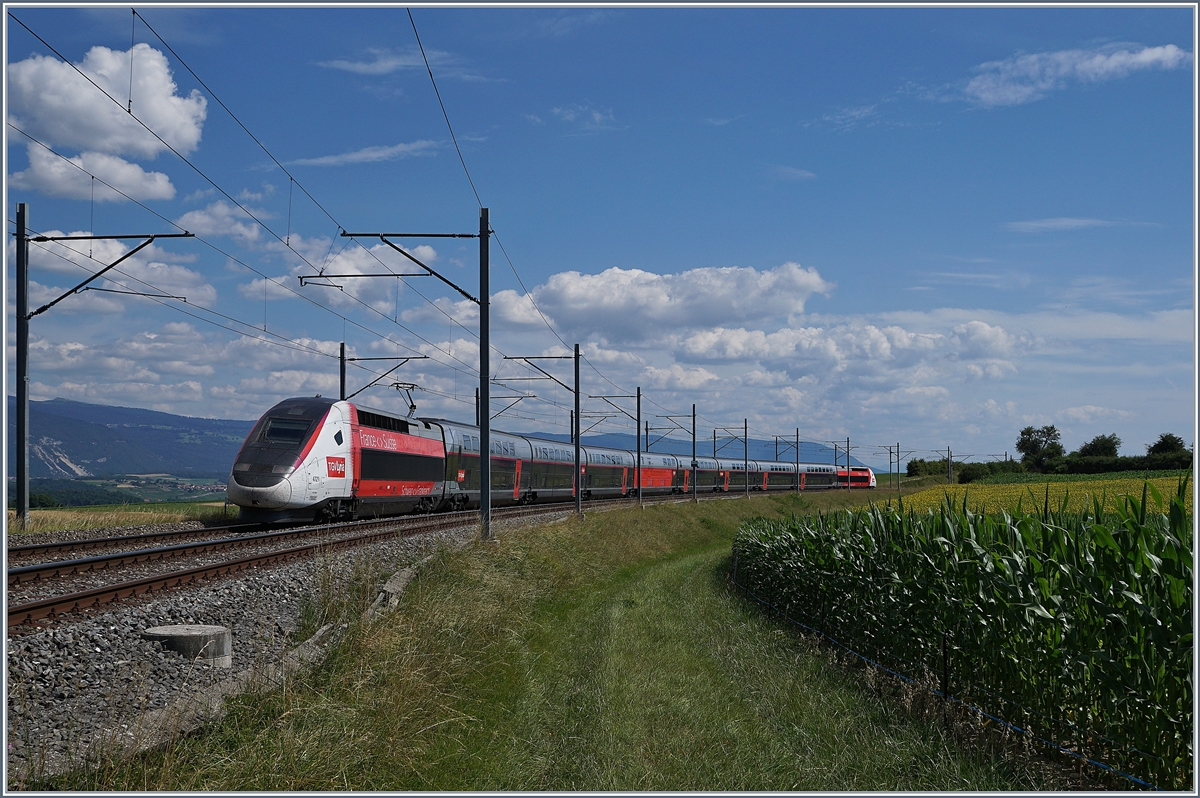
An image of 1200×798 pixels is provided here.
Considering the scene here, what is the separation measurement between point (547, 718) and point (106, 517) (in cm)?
2052

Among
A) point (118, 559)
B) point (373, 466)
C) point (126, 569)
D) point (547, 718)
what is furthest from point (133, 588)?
point (373, 466)

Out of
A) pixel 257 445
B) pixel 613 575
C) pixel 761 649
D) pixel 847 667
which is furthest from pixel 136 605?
pixel 613 575

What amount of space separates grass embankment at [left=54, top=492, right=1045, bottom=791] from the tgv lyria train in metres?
10.4

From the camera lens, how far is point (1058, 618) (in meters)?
7.31

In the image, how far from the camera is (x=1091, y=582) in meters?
7.12

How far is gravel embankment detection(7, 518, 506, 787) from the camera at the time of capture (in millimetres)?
6242

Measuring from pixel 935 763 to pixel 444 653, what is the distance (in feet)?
16.7

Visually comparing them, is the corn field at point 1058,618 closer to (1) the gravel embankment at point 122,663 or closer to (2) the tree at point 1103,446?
(1) the gravel embankment at point 122,663

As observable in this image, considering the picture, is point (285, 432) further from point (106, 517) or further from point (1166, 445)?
point (1166, 445)

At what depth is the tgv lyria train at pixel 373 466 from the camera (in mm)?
23109

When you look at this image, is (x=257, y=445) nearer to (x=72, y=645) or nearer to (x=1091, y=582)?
(x=72, y=645)

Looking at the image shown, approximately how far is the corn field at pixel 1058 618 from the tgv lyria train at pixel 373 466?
16098 millimetres

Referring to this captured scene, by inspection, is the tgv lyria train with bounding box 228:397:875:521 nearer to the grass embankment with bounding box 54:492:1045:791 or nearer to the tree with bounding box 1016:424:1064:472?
the grass embankment with bounding box 54:492:1045:791

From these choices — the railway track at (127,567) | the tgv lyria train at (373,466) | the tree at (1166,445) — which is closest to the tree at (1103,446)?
the tree at (1166,445)
